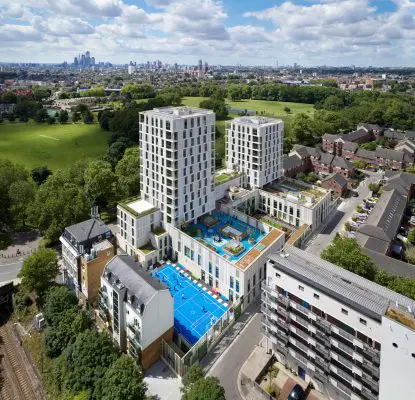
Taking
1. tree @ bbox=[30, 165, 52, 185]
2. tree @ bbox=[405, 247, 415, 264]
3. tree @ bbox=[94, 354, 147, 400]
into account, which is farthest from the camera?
tree @ bbox=[30, 165, 52, 185]

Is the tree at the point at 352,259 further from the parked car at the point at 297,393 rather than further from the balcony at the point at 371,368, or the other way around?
the parked car at the point at 297,393

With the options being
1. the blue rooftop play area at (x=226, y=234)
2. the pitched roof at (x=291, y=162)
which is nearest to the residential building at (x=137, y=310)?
the blue rooftop play area at (x=226, y=234)

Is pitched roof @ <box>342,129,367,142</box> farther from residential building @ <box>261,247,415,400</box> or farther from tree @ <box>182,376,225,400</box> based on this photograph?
tree @ <box>182,376,225,400</box>

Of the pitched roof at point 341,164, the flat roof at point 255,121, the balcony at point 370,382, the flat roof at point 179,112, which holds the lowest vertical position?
the balcony at point 370,382

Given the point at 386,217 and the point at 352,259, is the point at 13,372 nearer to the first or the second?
the point at 352,259

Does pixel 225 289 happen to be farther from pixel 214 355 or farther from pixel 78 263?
pixel 78 263

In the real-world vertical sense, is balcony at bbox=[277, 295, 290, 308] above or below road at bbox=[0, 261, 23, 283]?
above

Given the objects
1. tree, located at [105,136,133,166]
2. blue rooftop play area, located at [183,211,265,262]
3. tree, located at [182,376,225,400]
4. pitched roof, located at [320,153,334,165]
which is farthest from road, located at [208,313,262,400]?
tree, located at [105,136,133,166]
